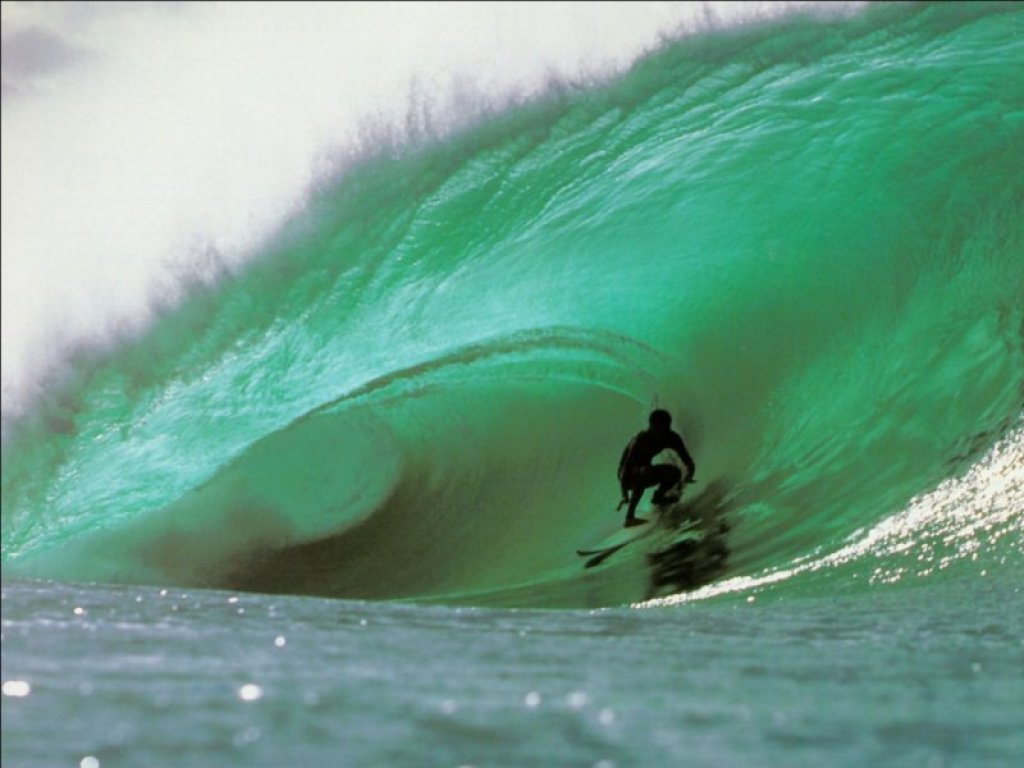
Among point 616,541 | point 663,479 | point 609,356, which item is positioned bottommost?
point 616,541

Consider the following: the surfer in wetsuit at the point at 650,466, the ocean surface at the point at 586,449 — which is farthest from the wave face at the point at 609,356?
the surfer in wetsuit at the point at 650,466

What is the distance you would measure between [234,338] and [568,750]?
10184 mm

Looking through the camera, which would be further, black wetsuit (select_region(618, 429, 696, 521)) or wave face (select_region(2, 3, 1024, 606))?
black wetsuit (select_region(618, 429, 696, 521))

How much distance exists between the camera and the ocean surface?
3.76 ft

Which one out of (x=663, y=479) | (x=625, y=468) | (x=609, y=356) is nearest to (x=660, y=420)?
(x=625, y=468)

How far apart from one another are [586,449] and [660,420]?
635mm

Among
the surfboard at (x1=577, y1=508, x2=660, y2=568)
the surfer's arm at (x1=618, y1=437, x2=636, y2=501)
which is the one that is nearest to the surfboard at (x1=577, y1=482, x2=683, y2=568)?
the surfboard at (x1=577, y1=508, x2=660, y2=568)

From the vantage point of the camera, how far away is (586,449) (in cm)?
780

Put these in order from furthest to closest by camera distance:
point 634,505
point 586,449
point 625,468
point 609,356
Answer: point 609,356
point 586,449
point 625,468
point 634,505

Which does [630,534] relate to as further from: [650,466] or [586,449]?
[586,449]

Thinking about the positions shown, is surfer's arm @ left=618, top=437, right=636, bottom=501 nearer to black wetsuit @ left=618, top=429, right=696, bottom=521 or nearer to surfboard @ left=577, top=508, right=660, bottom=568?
black wetsuit @ left=618, top=429, right=696, bottom=521

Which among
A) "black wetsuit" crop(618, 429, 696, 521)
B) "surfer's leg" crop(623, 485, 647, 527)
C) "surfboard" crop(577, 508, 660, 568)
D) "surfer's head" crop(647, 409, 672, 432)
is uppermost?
"surfer's head" crop(647, 409, 672, 432)

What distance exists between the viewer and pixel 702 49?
38.0 ft

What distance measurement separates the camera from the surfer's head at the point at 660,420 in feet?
23.5
